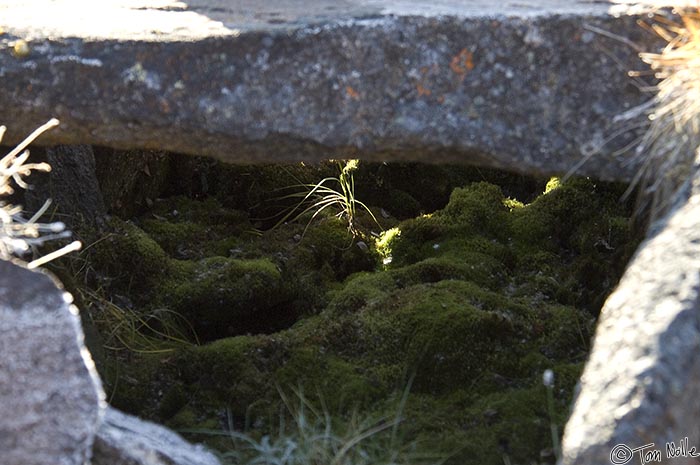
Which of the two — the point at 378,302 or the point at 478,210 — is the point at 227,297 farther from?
the point at 478,210

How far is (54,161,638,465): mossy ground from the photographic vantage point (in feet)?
9.57

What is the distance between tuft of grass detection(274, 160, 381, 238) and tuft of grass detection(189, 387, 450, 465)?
1309 millimetres

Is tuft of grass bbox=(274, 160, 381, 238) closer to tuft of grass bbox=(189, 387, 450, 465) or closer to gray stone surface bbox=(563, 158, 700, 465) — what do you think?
tuft of grass bbox=(189, 387, 450, 465)

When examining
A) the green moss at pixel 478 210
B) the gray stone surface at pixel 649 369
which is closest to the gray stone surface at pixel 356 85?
the gray stone surface at pixel 649 369

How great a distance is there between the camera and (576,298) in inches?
134

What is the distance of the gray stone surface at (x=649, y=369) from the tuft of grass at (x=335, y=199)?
2.24 meters

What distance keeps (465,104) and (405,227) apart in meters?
1.54

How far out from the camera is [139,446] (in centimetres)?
225

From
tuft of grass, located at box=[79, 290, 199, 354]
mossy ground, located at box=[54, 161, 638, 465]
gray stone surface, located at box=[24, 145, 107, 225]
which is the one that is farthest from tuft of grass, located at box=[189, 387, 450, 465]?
gray stone surface, located at box=[24, 145, 107, 225]

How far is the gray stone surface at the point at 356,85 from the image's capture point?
2.42 m

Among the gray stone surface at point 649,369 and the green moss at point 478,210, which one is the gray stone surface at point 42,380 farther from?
the green moss at point 478,210

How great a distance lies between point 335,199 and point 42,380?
2.20 m

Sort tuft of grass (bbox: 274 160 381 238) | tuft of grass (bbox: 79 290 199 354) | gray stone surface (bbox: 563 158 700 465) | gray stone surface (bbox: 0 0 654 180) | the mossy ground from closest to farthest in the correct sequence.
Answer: gray stone surface (bbox: 563 158 700 465)
gray stone surface (bbox: 0 0 654 180)
the mossy ground
tuft of grass (bbox: 79 290 199 354)
tuft of grass (bbox: 274 160 381 238)

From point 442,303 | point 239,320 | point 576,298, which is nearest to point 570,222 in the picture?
point 576,298
